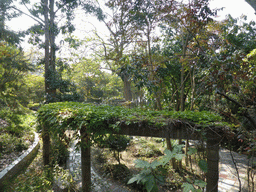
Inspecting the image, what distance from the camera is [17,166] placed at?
4.77 meters

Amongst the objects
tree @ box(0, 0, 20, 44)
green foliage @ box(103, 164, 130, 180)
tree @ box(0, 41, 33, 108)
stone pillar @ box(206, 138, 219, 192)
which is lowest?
green foliage @ box(103, 164, 130, 180)

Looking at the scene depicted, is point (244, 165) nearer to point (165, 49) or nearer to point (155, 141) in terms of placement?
point (155, 141)

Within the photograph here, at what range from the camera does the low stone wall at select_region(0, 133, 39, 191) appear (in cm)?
408

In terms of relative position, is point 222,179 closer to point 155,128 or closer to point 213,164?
point 213,164

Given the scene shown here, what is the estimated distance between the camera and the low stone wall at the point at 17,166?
408 cm

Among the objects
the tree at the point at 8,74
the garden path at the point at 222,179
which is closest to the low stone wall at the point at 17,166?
the garden path at the point at 222,179

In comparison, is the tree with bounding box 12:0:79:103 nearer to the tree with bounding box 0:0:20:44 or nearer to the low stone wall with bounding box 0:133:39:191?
the tree with bounding box 0:0:20:44

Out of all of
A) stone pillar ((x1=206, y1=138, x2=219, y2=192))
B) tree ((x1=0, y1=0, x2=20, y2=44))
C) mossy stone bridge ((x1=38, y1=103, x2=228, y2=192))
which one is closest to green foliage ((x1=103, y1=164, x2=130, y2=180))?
mossy stone bridge ((x1=38, y1=103, x2=228, y2=192))

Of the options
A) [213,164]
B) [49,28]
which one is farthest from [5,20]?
[213,164]

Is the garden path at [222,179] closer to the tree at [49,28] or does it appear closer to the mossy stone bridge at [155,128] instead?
the mossy stone bridge at [155,128]

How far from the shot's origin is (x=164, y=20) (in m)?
4.75

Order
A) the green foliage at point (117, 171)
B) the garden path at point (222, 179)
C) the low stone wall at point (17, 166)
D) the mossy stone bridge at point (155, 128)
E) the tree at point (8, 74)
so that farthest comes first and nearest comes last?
the tree at point (8, 74) → the green foliage at point (117, 171) → the low stone wall at point (17, 166) → the garden path at point (222, 179) → the mossy stone bridge at point (155, 128)

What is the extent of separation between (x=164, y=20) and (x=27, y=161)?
19.9 feet

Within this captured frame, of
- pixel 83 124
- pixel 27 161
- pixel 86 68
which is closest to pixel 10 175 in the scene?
pixel 27 161
